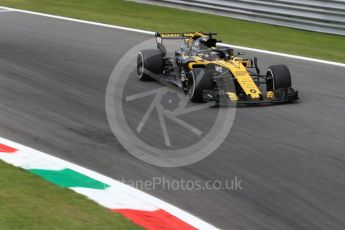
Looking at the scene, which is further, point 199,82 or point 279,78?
point 279,78

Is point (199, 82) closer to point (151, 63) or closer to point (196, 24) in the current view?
point (151, 63)

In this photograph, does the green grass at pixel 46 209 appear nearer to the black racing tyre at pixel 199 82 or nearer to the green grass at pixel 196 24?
the black racing tyre at pixel 199 82

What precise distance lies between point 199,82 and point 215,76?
504mm

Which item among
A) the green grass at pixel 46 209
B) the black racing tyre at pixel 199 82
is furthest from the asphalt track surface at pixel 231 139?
the green grass at pixel 46 209

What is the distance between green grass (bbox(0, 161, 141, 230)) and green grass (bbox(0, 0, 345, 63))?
9499 millimetres

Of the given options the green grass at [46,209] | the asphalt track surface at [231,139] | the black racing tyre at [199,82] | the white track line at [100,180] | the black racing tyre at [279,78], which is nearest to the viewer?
the green grass at [46,209]

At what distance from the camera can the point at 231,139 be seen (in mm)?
8875

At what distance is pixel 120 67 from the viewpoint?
13461 mm

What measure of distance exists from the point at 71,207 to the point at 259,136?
3.50 meters

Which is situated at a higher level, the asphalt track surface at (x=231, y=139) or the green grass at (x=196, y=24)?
the green grass at (x=196, y=24)

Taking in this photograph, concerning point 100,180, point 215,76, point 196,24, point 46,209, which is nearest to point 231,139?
point 215,76

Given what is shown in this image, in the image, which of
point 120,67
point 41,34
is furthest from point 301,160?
point 41,34

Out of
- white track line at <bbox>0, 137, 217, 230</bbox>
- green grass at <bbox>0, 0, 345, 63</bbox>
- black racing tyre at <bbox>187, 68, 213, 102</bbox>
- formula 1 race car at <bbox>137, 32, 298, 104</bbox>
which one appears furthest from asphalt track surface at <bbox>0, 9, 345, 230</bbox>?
green grass at <bbox>0, 0, 345, 63</bbox>

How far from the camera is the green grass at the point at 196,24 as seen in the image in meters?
16.0
